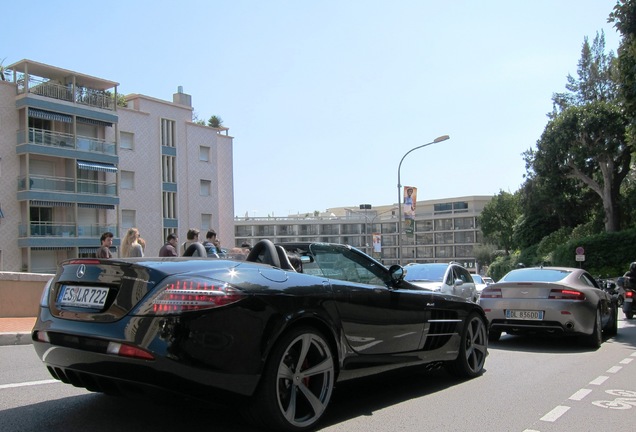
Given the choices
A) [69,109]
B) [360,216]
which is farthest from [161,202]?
[360,216]

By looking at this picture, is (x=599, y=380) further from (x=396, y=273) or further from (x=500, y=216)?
(x=500, y=216)

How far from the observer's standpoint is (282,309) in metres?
4.18

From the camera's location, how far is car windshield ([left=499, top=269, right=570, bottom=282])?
10.1 meters

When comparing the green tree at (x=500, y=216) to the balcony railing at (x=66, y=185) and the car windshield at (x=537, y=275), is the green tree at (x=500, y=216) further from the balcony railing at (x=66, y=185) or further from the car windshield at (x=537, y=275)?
the car windshield at (x=537, y=275)

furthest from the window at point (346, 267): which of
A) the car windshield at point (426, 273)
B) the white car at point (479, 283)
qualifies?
the white car at point (479, 283)

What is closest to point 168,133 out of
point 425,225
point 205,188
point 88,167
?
point 205,188

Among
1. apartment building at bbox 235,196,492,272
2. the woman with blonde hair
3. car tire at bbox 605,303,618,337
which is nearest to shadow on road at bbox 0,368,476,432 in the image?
the woman with blonde hair

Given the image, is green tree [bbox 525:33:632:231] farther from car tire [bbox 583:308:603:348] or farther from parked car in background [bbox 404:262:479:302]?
car tire [bbox 583:308:603:348]

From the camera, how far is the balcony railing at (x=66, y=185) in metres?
40.9

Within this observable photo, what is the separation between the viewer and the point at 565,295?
31.1ft

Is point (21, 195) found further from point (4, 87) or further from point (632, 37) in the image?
point (632, 37)

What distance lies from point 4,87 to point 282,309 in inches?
1685

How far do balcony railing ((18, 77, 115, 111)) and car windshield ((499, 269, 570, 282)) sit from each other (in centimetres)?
3885

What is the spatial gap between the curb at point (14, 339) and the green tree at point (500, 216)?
80593mm
